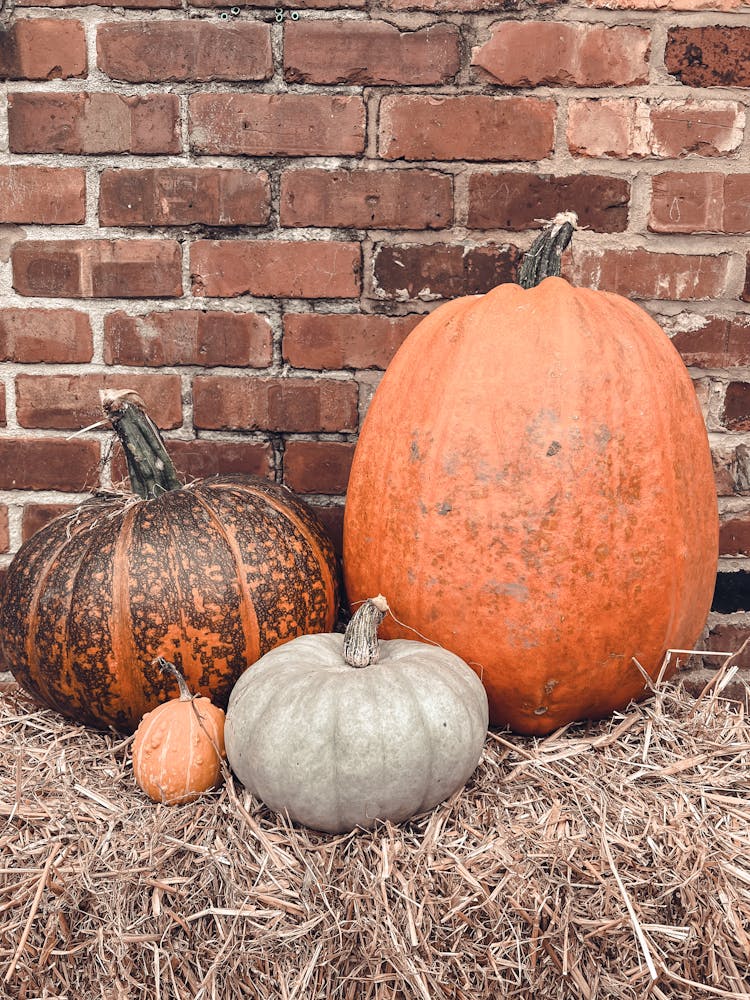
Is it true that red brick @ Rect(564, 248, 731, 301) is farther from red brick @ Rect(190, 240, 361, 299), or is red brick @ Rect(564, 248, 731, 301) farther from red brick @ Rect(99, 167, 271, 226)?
red brick @ Rect(99, 167, 271, 226)

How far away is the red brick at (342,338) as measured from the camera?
1771mm

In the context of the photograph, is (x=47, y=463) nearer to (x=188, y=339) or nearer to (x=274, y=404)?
(x=188, y=339)

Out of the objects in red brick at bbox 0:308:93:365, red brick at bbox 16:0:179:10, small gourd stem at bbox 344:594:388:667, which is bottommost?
small gourd stem at bbox 344:594:388:667

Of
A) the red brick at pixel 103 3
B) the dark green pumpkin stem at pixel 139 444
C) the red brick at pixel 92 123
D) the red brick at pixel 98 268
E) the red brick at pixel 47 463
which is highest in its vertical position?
the red brick at pixel 103 3

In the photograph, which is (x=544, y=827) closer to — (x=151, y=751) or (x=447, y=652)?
(x=447, y=652)

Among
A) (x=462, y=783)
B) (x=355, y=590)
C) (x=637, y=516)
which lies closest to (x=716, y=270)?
(x=637, y=516)

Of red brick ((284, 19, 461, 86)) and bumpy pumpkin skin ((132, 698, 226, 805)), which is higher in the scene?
red brick ((284, 19, 461, 86))

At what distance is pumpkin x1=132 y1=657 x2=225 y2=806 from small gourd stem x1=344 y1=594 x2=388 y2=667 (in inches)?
10.3

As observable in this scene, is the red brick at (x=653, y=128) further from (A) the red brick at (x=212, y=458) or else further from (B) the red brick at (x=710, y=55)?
(A) the red brick at (x=212, y=458)

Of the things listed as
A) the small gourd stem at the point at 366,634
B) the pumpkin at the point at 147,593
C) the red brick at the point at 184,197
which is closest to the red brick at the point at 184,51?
the red brick at the point at 184,197

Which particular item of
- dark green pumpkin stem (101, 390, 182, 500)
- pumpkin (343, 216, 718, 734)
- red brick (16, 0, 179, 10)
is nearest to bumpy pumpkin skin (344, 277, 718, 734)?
pumpkin (343, 216, 718, 734)

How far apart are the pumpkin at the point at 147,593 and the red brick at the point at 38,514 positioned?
1.16 feet

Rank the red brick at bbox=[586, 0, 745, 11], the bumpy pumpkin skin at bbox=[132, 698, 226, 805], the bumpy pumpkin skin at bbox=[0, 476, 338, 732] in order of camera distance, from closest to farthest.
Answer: the bumpy pumpkin skin at bbox=[132, 698, 226, 805] < the bumpy pumpkin skin at bbox=[0, 476, 338, 732] < the red brick at bbox=[586, 0, 745, 11]

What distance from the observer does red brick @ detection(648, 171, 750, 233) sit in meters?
1.70
